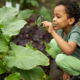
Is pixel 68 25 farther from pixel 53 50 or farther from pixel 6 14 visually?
pixel 6 14

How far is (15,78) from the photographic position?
6.06 ft

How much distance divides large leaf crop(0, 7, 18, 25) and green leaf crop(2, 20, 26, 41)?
0.24 ft

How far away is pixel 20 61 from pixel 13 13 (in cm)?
54

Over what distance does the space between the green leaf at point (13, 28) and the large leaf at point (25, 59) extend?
125 mm

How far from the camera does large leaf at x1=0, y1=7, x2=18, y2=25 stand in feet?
7.18

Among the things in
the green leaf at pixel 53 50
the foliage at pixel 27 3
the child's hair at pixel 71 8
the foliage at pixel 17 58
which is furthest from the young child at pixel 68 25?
the foliage at pixel 27 3

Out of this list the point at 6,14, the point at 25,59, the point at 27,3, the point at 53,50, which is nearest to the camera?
the point at 25,59

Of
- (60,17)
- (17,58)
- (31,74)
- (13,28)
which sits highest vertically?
(60,17)

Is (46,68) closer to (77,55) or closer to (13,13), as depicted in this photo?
(77,55)

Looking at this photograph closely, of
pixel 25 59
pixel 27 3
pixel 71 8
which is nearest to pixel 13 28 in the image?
pixel 25 59

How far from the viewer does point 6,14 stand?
224 cm

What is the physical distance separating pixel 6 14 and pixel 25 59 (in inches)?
21.5

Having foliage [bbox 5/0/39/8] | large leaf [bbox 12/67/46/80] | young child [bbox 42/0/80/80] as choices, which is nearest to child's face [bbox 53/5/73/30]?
young child [bbox 42/0/80/80]

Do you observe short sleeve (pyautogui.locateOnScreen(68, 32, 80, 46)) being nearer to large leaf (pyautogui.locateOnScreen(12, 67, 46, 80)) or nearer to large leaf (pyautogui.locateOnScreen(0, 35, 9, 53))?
large leaf (pyautogui.locateOnScreen(12, 67, 46, 80))
